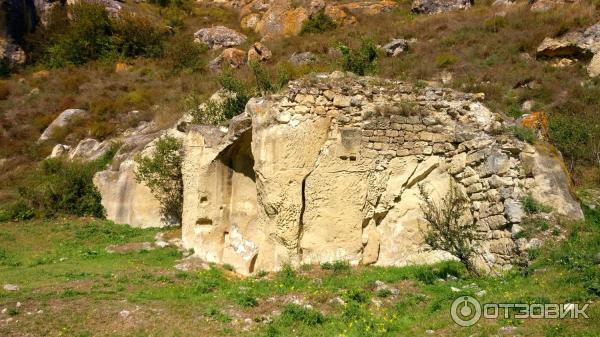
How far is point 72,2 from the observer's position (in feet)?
143

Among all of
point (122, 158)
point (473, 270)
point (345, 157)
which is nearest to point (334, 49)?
point (122, 158)

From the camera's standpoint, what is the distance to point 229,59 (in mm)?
33156

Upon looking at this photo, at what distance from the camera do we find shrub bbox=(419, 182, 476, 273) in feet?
27.3

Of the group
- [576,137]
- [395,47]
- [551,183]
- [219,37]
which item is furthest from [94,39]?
[551,183]

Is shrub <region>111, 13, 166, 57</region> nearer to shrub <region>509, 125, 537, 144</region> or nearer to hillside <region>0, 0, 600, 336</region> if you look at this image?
hillside <region>0, 0, 600, 336</region>

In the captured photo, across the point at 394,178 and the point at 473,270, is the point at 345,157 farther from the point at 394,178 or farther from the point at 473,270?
the point at 473,270

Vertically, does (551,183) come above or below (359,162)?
below

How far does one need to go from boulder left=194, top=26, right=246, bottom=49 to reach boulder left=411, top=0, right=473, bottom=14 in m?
13.9

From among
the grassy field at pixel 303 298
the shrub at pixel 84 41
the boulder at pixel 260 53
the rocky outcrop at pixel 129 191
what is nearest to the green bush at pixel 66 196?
the rocky outcrop at pixel 129 191

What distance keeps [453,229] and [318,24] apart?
29.7m

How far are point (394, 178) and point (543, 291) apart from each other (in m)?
4.28

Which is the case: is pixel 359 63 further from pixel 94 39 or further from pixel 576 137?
pixel 94 39

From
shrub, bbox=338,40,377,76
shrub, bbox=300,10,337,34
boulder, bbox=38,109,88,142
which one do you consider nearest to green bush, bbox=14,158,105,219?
boulder, bbox=38,109,88,142

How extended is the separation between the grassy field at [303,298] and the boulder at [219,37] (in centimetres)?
3082
